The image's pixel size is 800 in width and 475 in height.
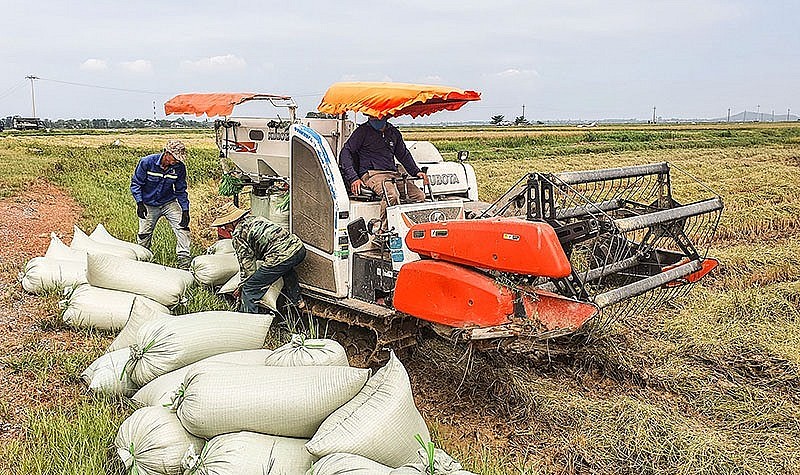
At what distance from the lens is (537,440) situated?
427 cm

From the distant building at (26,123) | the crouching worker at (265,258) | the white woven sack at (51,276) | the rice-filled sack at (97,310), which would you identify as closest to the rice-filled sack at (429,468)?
the crouching worker at (265,258)

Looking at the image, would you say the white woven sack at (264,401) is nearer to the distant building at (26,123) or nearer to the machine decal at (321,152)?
the machine decal at (321,152)

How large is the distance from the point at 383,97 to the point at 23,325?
3304 mm

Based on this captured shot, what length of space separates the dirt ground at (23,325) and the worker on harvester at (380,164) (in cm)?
237

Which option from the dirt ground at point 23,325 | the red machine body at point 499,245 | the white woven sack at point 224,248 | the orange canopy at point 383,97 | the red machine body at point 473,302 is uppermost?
the orange canopy at point 383,97

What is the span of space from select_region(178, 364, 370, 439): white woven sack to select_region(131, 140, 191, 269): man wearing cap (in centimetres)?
427

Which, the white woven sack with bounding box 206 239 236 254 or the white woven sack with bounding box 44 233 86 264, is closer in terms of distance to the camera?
the white woven sack with bounding box 44 233 86 264

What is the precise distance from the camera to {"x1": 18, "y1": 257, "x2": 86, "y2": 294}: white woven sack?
247 inches

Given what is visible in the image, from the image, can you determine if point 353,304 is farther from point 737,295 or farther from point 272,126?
point 737,295

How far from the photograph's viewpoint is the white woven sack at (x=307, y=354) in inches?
150

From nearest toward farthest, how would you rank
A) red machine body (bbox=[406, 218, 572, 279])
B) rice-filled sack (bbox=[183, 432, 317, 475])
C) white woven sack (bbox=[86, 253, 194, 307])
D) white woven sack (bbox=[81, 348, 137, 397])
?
rice-filled sack (bbox=[183, 432, 317, 475])
red machine body (bbox=[406, 218, 572, 279])
white woven sack (bbox=[81, 348, 137, 397])
white woven sack (bbox=[86, 253, 194, 307])

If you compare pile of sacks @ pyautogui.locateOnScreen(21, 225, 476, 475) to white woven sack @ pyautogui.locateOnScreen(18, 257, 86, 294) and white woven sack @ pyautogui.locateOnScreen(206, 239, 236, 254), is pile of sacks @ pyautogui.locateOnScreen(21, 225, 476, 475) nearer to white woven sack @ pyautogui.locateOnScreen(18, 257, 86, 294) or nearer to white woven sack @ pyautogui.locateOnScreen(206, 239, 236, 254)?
white woven sack @ pyautogui.locateOnScreen(18, 257, 86, 294)

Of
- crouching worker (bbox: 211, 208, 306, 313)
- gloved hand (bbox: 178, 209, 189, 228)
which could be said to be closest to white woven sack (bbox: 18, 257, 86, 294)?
gloved hand (bbox: 178, 209, 189, 228)

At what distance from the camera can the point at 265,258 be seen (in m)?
5.42
